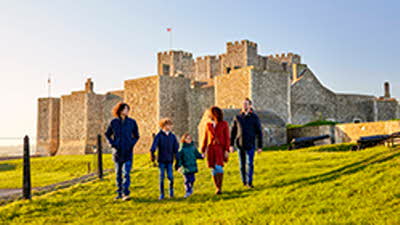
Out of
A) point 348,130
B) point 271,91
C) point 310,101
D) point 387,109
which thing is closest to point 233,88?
point 271,91

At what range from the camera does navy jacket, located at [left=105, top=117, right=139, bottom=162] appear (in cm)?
784

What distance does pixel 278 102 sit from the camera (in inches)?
1138

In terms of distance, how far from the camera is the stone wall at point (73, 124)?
42.7m

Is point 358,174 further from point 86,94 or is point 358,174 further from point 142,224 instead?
point 86,94

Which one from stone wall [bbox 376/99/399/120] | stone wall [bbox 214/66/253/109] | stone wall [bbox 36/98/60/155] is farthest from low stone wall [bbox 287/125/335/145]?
stone wall [bbox 36/98/60/155]

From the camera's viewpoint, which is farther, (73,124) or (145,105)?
(73,124)

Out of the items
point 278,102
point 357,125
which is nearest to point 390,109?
point 278,102

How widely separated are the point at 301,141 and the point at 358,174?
1128cm

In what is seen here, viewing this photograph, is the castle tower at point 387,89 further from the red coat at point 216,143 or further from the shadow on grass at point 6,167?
the red coat at point 216,143

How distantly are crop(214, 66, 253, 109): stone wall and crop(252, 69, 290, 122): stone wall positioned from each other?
38cm

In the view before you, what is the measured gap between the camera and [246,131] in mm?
8297

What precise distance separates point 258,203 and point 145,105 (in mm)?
28453

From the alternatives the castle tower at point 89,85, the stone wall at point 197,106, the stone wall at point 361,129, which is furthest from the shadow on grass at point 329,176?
the castle tower at point 89,85

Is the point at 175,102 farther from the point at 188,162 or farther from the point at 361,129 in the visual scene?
the point at 188,162
